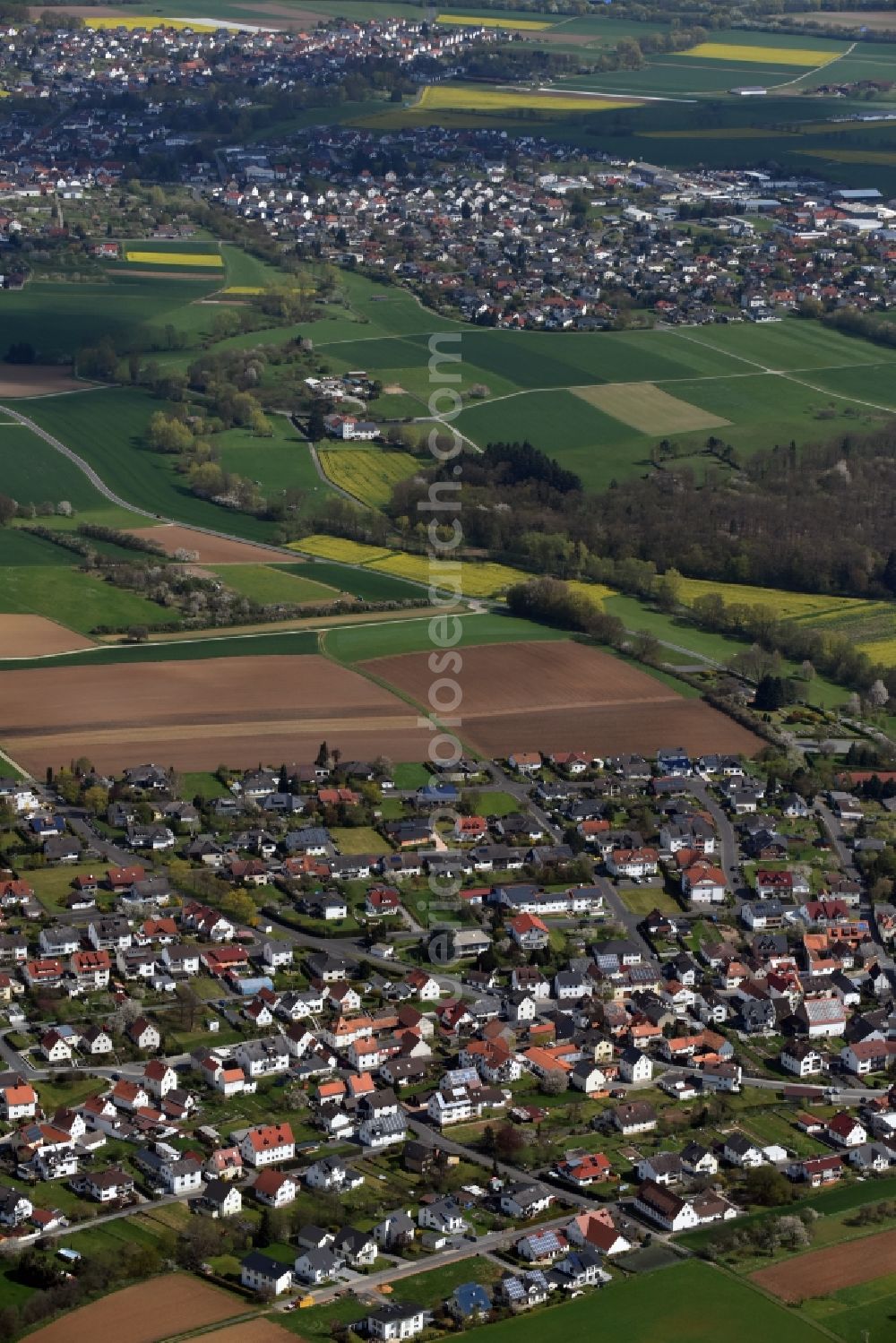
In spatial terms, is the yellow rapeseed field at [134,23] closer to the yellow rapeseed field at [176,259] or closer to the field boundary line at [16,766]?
the yellow rapeseed field at [176,259]

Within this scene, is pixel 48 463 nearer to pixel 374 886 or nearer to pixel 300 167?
pixel 374 886

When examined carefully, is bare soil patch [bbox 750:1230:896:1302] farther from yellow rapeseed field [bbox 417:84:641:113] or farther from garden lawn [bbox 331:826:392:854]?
yellow rapeseed field [bbox 417:84:641:113]

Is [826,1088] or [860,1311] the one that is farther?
[826,1088]

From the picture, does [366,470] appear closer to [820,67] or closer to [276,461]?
[276,461]

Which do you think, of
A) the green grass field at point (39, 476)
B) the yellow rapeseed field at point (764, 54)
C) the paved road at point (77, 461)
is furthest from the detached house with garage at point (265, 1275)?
the yellow rapeseed field at point (764, 54)

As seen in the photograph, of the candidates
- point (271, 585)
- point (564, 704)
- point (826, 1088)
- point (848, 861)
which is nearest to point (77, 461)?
point (271, 585)

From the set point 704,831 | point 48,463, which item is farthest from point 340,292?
point 704,831
